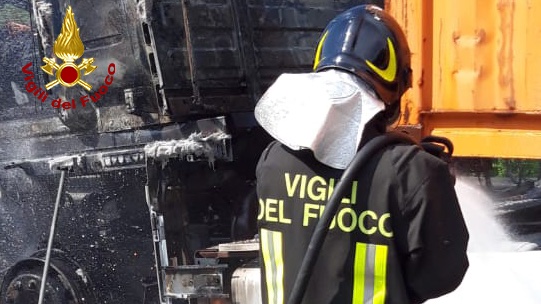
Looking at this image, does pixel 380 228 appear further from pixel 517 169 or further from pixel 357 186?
pixel 517 169

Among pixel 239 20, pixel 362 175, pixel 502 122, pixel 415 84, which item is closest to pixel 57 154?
pixel 239 20

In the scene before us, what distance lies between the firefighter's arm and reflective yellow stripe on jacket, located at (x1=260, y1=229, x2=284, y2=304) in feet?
A: 1.15

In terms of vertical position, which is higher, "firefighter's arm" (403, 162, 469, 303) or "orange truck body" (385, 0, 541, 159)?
"orange truck body" (385, 0, 541, 159)

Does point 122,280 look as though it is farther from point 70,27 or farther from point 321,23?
point 321,23

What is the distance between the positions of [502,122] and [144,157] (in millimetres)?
2083

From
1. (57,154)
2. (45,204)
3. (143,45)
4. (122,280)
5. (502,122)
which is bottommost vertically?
(122,280)

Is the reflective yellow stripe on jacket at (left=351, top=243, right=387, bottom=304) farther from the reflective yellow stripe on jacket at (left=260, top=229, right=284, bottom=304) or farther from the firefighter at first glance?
the reflective yellow stripe on jacket at (left=260, top=229, right=284, bottom=304)

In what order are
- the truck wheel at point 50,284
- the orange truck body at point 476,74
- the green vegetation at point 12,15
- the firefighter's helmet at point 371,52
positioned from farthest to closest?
1. the green vegetation at point 12,15
2. the truck wheel at point 50,284
3. the orange truck body at point 476,74
4. the firefighter's helmet at point 371,52

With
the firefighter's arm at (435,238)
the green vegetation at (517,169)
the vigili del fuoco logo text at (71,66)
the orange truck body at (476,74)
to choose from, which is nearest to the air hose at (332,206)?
the firefighter's arm at (435,238)

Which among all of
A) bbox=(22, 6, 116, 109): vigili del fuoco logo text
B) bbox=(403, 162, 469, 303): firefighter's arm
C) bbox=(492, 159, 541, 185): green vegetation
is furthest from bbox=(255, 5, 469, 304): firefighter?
bbox=(22, 6, 116, 109): vigili del fuoco logo text

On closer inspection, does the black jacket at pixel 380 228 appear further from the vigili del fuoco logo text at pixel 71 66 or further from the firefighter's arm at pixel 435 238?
the vigili del fuoco logo text at pixel 71 66

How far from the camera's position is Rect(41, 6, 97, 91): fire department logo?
4.26m

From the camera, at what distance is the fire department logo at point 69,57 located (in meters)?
4.26

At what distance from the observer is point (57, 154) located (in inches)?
192
